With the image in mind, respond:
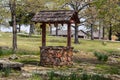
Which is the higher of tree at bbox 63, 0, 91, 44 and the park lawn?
tree at bbox 63, 0, 91, 44

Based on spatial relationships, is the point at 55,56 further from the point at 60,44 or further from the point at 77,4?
the point at 77,4

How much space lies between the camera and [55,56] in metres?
19.2

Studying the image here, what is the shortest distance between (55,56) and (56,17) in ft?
7.62

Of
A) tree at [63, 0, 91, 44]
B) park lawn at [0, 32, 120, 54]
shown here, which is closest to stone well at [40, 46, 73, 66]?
park lawn at [0, 32, 120, 54]

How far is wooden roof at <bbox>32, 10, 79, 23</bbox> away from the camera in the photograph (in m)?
19.5

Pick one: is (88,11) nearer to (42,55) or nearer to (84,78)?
(42,55)

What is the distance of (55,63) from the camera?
19094mm

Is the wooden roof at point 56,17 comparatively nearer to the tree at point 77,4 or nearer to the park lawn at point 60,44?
the park lawn at point 60,44

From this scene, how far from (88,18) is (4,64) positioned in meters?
33.4

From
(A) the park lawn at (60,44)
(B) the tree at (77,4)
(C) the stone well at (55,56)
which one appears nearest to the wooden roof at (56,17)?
(C) the stone well at (55,56)

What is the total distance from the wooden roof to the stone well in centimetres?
159

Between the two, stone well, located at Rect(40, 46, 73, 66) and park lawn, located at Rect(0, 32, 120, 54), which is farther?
park lawn, located at Rect(0, 32, 120, 54)

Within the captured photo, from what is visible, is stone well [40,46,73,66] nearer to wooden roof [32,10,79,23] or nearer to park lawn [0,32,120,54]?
wooden roof [32,10,79,23]

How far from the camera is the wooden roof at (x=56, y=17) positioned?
19484mm
